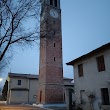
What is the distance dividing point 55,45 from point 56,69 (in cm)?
459

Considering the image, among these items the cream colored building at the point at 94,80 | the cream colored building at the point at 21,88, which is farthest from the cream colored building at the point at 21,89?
the cream colored building at the point at 94,80

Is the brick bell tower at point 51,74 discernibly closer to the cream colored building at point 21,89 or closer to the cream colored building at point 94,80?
the cream colored building at point 21,89

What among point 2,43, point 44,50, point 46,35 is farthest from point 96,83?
point 44,50

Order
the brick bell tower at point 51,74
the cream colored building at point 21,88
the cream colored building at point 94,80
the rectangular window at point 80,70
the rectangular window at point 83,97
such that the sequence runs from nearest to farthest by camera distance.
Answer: the cream colored building at point 94,80 < the rectangular window at point 83,97 < the rectangular window at point 80,70 < the brick bell tower at point 51,74 < the cream colored building at point 21,88

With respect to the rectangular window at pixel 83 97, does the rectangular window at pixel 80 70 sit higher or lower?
higher

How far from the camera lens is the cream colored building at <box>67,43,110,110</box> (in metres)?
13.4

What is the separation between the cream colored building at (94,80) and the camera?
529 inches

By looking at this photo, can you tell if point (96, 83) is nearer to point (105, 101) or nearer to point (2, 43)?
point (105, 101)

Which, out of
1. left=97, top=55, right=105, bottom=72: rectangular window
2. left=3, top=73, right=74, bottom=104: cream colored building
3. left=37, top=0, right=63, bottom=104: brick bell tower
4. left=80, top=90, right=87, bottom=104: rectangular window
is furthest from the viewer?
left=3, top=73, right=74, bottom=104: cream colored building

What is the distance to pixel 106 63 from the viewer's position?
529 inches

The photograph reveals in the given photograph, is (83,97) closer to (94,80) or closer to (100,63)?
(94,80)

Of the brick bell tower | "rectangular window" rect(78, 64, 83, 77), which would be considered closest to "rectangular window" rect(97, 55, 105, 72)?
"rectangular window" rect(78, 64, 83, 77)

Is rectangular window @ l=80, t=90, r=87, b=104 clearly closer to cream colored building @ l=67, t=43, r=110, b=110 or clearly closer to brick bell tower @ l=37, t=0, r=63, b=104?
cream colored building @ l=67, t=43, r=110, b=110

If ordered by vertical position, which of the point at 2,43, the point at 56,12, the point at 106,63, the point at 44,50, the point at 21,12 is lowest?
the point at 106,63
